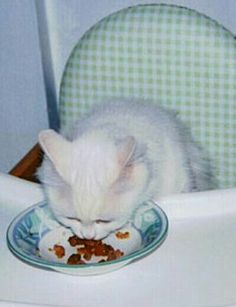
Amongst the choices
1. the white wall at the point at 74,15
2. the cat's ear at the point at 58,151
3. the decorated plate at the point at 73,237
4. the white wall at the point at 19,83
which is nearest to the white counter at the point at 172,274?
the decorated plate at the point at 73,237

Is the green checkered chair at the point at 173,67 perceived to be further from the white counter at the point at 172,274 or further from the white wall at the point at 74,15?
the white wall at the point at 74,15

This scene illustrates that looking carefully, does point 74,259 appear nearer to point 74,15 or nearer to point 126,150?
point 126,150

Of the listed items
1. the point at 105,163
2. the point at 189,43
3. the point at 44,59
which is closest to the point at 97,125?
the point at 105,163

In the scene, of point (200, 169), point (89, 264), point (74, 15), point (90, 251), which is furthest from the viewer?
point (74, 15)

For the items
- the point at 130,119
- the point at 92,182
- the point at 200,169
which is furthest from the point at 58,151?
the point at 200,169

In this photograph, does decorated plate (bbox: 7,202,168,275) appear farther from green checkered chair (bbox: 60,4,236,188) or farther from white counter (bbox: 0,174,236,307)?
green checkered chair (bbox: 60,4,236,188)

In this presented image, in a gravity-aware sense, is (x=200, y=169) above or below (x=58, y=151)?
below

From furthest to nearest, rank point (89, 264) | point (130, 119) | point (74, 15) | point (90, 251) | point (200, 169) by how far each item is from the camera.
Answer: point (74, 15) → point (200, 169) → point (130, 119) → point (90, 251) → point (89, 264)
